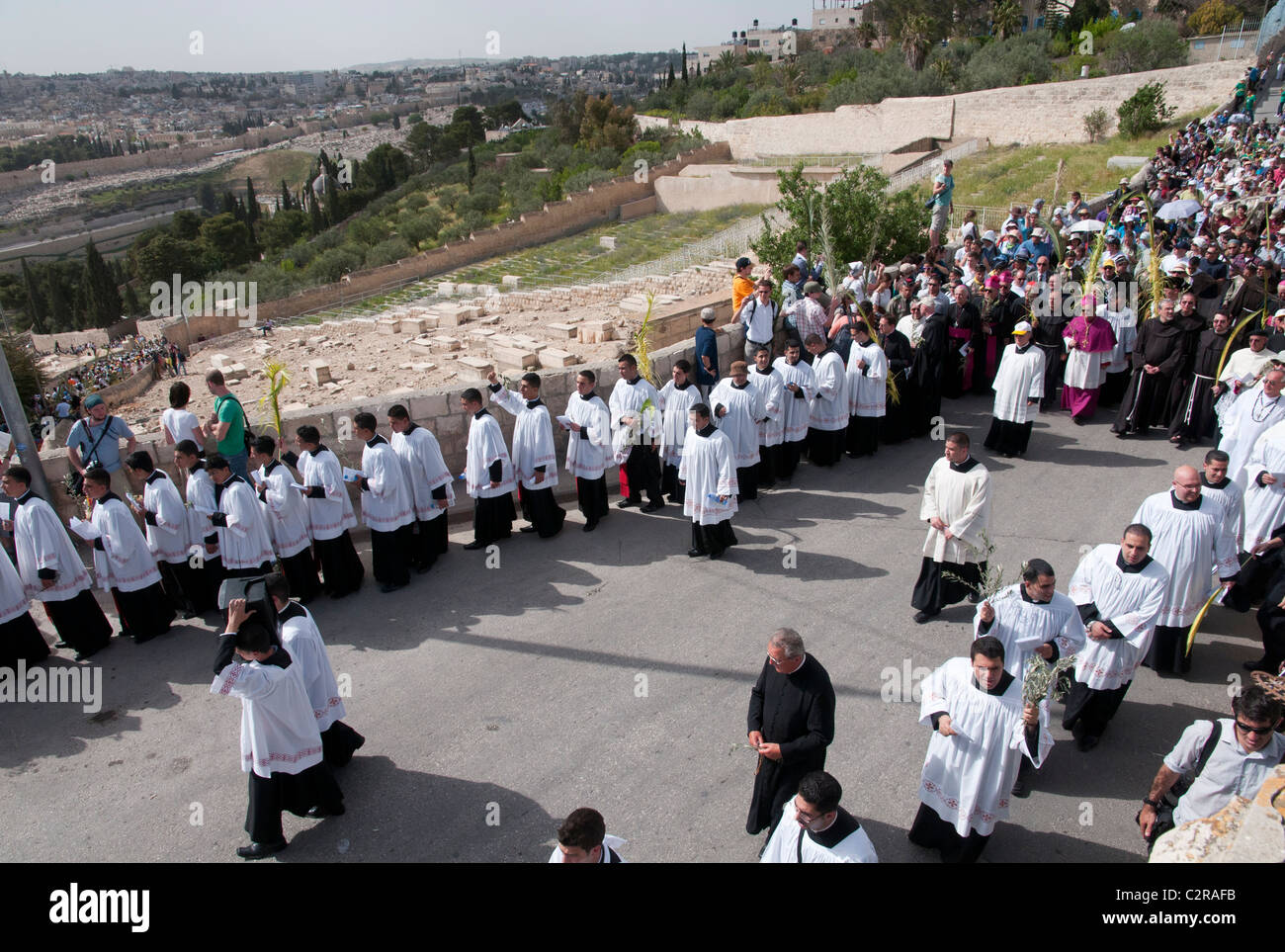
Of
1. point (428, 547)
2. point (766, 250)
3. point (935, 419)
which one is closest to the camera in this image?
point (428, 547)

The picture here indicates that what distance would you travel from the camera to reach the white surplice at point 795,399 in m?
9.58

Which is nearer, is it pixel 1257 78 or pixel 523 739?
pixel 523 739

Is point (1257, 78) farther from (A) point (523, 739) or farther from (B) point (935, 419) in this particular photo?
(A) point (523, 739)

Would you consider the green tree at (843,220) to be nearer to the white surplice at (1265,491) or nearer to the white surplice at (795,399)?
the white surplice at (795,399)

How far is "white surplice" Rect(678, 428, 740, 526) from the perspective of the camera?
778 centimetres

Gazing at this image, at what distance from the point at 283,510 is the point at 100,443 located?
76.2 inches

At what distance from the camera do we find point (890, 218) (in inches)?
581

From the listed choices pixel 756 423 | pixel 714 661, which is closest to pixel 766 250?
pixel 756 423

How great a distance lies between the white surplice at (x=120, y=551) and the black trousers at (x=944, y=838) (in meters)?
6.00

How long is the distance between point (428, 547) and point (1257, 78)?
3101 cm

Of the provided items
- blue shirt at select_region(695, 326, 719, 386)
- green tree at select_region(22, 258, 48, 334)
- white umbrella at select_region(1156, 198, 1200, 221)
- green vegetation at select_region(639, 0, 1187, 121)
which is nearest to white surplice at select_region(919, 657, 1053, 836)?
blue shirt at select_region(695, 326, 719, 386)

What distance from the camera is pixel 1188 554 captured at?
6.01m

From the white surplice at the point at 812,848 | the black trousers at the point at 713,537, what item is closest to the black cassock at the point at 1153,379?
the black trousers at the point at 713,537

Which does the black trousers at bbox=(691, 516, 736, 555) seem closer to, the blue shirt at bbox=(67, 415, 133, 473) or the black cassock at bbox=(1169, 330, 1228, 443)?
the blue shirt at bbox=(67, 415, 133, 473)
